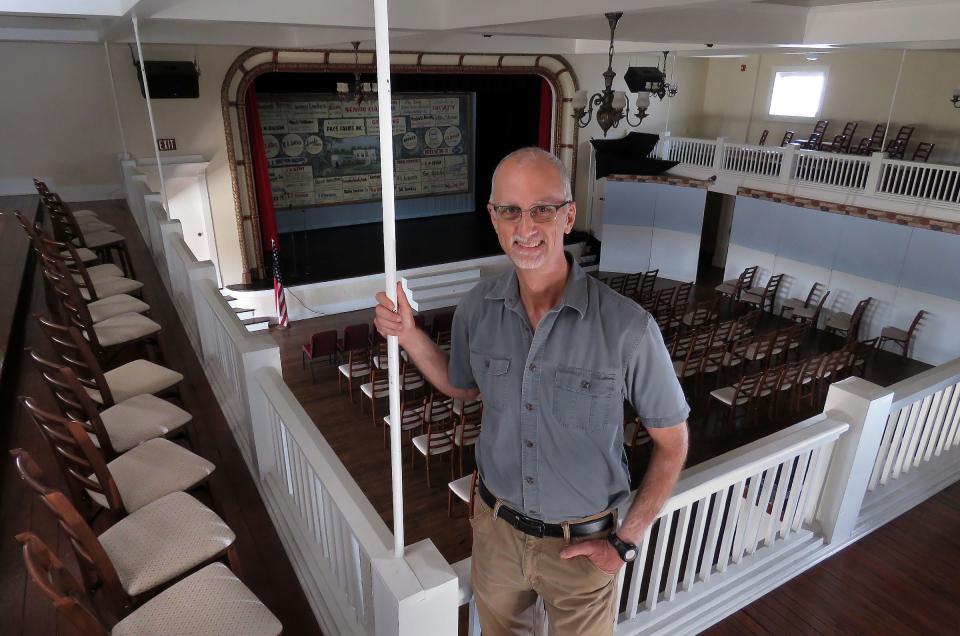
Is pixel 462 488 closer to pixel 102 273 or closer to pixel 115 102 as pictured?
pixel 102 273

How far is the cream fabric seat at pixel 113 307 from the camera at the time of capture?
4.18 m

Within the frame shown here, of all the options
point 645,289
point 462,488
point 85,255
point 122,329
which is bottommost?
point 645,289

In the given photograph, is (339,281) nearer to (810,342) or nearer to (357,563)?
(810,342)

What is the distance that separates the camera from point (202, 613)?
1927 mm

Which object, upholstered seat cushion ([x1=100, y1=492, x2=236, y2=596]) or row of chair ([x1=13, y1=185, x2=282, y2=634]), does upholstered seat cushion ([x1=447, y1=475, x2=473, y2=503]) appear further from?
upholstered seat cushion ([x1=100, y1=492, x2=236, y2=596])

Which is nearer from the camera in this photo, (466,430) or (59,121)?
(466,430)

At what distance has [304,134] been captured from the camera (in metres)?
14.1

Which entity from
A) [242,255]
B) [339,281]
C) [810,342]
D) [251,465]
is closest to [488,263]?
[339,281]

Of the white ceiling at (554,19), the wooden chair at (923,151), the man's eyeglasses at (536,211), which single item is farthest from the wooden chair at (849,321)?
the man's eyeglasses at (536,211)

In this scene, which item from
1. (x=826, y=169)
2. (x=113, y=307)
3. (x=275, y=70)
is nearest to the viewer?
(x=113, y=307)

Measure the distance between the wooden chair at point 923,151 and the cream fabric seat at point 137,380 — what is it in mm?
13086

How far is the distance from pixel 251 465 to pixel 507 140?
13.3m

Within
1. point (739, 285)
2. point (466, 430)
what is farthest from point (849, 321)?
point (466, 430)

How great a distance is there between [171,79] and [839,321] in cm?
Result: 1203
